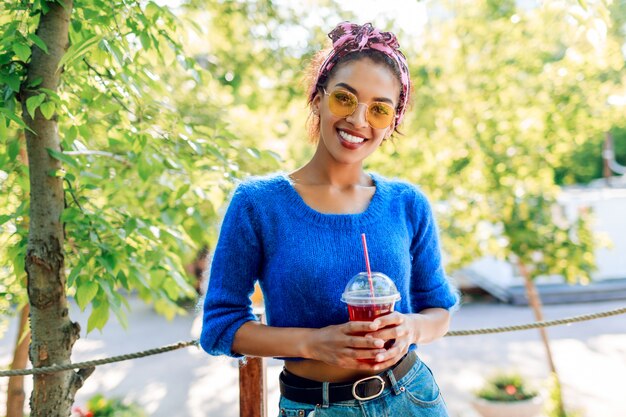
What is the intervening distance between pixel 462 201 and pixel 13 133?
16.9 feet

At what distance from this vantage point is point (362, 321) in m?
1.26

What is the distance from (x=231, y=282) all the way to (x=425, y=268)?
1.80ft

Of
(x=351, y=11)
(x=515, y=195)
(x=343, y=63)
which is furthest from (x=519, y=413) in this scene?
(x=343, y=63)

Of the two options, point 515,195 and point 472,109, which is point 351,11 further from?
point 515,195

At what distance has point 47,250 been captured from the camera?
216 cm

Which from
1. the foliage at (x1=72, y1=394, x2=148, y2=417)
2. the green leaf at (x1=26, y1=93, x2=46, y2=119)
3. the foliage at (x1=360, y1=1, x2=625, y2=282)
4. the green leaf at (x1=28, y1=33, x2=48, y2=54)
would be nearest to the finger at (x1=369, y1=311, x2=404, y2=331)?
the green leaf at (x1=26, y1=93, x2=46, y2=119)

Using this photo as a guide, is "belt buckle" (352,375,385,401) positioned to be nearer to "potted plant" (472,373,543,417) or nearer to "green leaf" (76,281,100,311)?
"green leaf" (76,281,100,311)

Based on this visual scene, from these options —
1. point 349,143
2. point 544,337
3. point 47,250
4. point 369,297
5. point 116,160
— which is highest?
point 116,160

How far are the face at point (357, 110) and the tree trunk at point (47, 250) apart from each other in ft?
3.82

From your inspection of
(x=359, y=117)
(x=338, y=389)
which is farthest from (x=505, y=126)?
(x=338, y=389)

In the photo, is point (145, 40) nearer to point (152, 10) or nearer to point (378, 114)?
point (152, 10)

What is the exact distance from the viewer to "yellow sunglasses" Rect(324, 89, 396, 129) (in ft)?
4.86

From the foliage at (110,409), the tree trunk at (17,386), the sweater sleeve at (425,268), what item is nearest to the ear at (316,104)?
the sweater sleeve at (425,268)

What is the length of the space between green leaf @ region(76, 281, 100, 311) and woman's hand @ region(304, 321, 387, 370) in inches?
44.3
